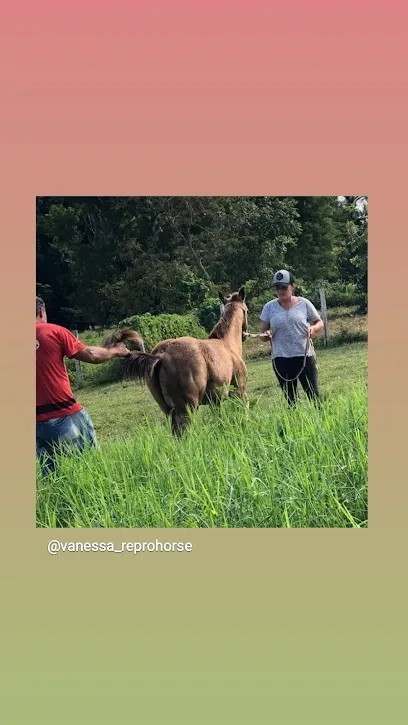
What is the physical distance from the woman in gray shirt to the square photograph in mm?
16

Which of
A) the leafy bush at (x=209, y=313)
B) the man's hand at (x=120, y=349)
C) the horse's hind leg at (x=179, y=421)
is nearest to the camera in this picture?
the man's hand at (x=120, y=349)

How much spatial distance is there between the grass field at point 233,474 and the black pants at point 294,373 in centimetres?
13

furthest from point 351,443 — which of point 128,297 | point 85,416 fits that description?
point 128,297

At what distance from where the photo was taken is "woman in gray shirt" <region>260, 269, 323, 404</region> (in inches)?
259

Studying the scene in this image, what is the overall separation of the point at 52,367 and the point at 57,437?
26.1 inches

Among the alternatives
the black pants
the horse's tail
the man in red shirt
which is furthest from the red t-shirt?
the black pants

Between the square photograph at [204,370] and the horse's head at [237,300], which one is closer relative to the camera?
the square photograph at [204,370]

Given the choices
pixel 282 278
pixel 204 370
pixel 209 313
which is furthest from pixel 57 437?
pixel 209 313

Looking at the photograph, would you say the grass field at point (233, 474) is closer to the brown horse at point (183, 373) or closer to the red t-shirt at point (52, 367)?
the brown horse at point (183, 373)

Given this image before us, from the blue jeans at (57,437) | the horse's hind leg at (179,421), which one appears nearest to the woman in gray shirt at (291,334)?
the horse's hind leg at (179,421)

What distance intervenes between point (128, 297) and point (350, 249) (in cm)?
389

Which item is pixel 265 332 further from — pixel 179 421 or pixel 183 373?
pixel 179 421

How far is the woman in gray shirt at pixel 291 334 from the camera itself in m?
6.57

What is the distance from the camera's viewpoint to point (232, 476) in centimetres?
526
